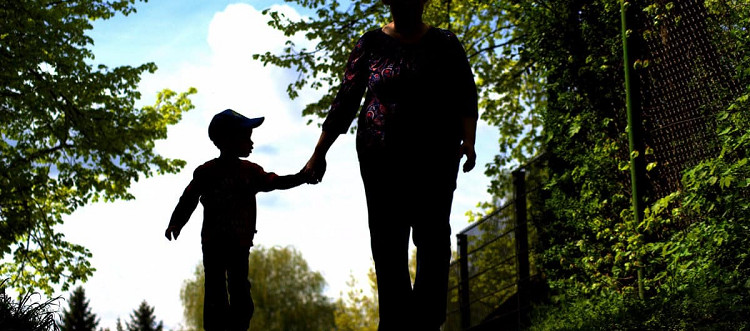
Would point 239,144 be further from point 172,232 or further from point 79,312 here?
point 79,312

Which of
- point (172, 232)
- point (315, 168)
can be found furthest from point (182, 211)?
point (315, 168)

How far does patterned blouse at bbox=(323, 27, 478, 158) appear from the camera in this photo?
160 inches

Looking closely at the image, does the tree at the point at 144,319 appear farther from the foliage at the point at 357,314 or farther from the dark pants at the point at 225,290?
the dark pants at the point at 225,290

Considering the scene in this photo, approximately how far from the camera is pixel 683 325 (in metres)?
6.11

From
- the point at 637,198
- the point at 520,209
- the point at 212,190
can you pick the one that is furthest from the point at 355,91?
the point at 520,209

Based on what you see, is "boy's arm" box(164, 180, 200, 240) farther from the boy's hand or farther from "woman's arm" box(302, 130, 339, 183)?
"woman's arm" box(302, 130, 339, 183)

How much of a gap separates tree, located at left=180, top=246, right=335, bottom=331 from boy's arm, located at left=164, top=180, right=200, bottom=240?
120 ft

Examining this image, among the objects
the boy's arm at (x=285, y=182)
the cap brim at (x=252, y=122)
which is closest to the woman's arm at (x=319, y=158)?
the boy's arm at (x=285, y=182)

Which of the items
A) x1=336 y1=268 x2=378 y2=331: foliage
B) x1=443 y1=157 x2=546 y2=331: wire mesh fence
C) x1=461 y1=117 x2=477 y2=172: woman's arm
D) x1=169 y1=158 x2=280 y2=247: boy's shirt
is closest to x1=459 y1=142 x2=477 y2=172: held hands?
x1=461 y1=117 x2=477 y2=172: woman's arm

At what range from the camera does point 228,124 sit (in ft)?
17.9

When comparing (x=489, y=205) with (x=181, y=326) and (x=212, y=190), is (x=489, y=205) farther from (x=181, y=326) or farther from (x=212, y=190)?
(x=181, y=326)

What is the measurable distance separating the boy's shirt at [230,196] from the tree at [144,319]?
53.5 metres

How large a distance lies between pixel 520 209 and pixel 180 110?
1101 centimetres

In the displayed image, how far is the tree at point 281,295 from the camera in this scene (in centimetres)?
4216
